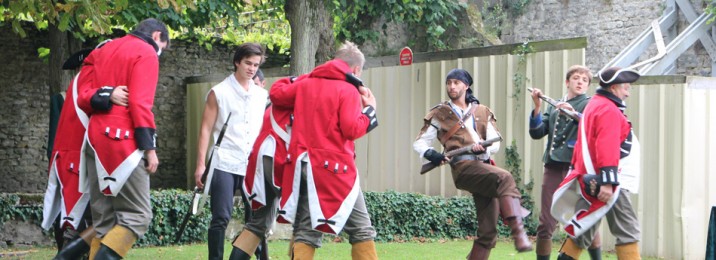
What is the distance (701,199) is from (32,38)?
11.2m

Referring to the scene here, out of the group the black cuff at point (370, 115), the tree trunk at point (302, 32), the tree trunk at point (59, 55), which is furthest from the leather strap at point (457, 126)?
the tree trunk at point (59, 55)

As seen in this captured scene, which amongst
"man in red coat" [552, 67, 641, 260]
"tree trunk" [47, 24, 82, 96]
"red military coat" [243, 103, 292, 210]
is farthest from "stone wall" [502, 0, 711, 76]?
"red military coat" [243, 103, 292, 210]

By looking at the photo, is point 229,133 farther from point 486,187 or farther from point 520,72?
point 520,72

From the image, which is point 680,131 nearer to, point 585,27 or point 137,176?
point 137,176

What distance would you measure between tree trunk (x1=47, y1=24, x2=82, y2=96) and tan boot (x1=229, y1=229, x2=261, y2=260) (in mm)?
7858

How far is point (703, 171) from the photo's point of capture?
1140 cm

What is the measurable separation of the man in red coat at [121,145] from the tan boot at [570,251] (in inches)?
120

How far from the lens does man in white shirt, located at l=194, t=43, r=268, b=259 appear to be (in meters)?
8.32

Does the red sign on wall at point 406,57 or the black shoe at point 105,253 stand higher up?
the red sign on wall at point 406,57

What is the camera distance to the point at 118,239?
6812mm

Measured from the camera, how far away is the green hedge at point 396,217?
12.1 m

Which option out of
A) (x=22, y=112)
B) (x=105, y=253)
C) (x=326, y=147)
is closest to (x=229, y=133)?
(x=326, y=147)

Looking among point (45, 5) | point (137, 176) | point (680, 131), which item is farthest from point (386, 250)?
point (137, 176)

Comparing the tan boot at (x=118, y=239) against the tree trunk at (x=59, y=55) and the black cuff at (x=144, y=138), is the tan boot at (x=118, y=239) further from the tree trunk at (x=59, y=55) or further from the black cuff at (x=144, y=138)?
the tree trunk at (x=59, y=55)
